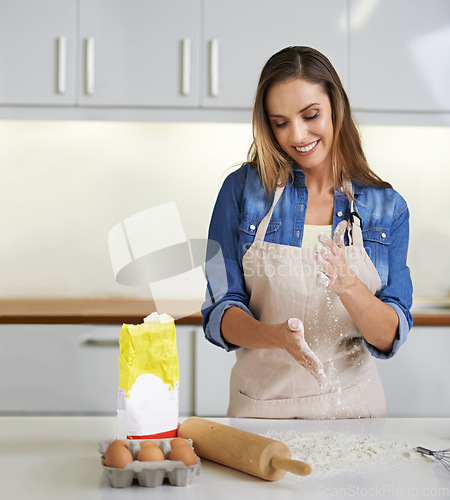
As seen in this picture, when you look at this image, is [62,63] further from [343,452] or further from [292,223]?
[343,452]

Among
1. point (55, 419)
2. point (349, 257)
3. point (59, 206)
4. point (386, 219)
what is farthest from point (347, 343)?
point (59, 206)

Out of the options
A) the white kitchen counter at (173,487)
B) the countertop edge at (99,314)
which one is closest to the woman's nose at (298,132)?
the white kitchen counter at (173,487)

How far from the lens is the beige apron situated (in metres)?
1.29

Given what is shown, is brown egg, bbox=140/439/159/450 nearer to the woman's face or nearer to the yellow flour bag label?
the yellow flour bag label

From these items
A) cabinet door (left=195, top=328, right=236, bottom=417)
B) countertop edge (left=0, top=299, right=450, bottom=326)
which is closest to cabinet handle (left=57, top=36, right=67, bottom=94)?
countertop edge (left=0, top=299, right=450, bottom=326)

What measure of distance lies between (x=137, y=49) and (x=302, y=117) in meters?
1.21

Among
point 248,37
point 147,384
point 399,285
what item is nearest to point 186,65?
point 248,37

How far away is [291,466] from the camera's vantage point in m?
0.75

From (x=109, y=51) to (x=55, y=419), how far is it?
165 centimetres

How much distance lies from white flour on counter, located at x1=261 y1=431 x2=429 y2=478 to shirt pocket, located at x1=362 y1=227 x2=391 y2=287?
48cm

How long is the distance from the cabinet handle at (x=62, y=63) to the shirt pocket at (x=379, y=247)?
58.2 inches

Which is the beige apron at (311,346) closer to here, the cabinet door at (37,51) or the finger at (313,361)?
the finger at (313,361)

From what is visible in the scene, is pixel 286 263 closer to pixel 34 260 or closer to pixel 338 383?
pixel 338 383

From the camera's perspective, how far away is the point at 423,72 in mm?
2381
